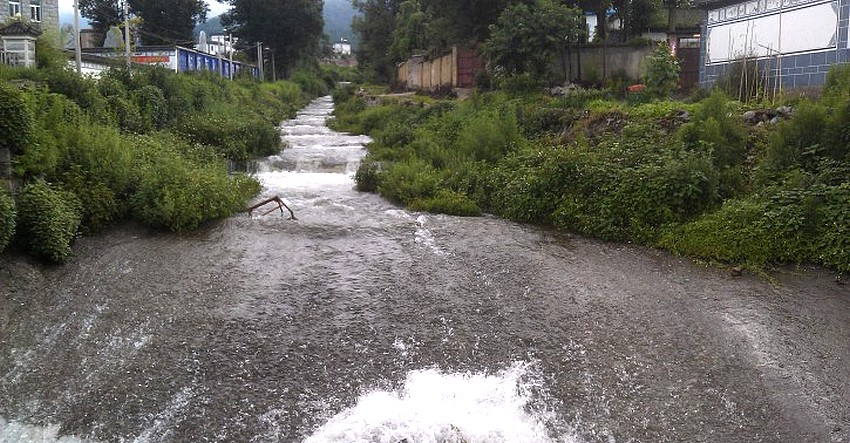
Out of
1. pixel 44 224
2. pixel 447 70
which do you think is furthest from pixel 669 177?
pixel 447 70

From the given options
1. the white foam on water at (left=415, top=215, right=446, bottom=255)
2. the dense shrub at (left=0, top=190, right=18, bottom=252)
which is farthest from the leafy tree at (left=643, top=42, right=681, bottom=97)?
the dense shrub at (left=0, top=190, right=18, bottom=252)

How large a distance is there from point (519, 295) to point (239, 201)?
238 inches

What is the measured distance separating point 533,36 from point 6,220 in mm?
16534

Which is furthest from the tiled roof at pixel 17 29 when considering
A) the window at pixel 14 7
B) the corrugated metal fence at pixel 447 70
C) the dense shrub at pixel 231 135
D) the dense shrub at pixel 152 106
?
the corrugated metal fence at pixel 447 70

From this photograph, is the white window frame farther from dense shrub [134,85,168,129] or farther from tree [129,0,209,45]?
tree [129,0,209,45]

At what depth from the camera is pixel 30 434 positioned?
6.25 meters

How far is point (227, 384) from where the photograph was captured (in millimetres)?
6934

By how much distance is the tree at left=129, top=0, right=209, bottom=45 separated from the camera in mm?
55781

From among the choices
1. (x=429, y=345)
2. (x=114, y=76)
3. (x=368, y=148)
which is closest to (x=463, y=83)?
(x=368, y=148)

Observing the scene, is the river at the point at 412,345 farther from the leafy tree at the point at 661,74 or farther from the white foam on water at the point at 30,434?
the leafy tree at the point at 661,74

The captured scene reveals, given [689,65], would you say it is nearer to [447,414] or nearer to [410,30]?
[447,414]

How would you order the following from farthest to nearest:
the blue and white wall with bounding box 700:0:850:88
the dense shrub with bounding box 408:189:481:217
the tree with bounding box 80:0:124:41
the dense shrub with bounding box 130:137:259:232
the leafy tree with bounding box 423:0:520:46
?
the tree with bounding box 80:0:124:41
the leafy tree with bounding box 423:0:520:46
the blue and white wall with bounding box 700:0:850:88
the dense shrub with bounding box 408:189:481:217
the dense shrub with bounding box 130:137:259:232

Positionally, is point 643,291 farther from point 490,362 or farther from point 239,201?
point 239,201

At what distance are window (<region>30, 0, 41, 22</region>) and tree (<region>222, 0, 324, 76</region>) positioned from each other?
1194 inches
